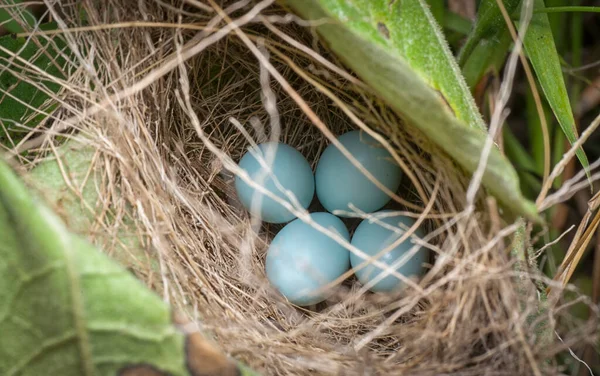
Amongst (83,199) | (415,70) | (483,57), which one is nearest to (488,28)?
(483,57)

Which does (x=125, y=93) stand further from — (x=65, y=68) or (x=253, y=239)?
(x=253, y=239)

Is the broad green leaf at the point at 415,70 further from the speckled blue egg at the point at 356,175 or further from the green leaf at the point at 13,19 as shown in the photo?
the green leaf at the point at 13,19

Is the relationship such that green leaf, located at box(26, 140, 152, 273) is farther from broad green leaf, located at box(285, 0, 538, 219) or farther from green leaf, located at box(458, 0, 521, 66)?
green leaf, located at box(458, 0, 521, 66)

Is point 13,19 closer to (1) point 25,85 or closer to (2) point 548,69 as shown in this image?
(1) point 25,85

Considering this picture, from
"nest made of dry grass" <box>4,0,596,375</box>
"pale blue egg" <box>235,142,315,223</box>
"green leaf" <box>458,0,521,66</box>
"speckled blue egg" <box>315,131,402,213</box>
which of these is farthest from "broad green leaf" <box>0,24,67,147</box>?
Result: "green leaf" <box>458,0,521,66</box>

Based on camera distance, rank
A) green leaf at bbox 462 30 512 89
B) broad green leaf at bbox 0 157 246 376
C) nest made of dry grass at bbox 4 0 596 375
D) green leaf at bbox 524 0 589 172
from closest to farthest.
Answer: broad green leaf at bbox 0 157 246 376 < nest made of dry grass at bbox 4 0 596 375 < green leaf at bbox 524 0 589 172 < green leaf at bbox 462 30 512 89

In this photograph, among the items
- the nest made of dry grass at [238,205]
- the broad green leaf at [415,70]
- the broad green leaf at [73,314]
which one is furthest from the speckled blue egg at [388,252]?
the broad green leaf at [73,314]
